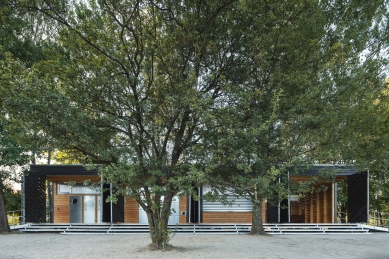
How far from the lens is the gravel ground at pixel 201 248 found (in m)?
9.04

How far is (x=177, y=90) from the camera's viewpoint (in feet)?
27.7

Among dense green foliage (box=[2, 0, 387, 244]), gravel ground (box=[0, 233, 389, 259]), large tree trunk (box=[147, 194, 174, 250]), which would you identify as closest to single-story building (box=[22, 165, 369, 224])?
gravel ground (box=[0, 233, 389, 259])

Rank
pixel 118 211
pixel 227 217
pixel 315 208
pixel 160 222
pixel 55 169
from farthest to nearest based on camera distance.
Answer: pixel 315 208
pixel 227 217
pixel 118 211
pixel 55 169
pixel 160 222

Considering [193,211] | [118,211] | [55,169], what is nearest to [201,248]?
[193,211]

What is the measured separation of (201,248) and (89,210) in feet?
31.0

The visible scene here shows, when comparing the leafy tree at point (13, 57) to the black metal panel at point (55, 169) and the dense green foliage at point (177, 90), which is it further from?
the dense green foliage at point (177, 90)

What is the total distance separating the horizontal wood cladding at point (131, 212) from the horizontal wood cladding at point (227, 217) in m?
3.21

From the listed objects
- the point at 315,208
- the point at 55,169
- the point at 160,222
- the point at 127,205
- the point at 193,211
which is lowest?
the point at 315,208

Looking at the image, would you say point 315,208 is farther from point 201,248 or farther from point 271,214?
point 201,248

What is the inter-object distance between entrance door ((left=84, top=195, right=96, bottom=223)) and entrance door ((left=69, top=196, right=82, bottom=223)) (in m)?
0.26

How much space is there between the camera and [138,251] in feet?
30.8

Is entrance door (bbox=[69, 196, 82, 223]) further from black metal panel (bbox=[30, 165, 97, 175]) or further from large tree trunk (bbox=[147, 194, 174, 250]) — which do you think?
large tree trunk (bbox=[147, 194, 174, 250])

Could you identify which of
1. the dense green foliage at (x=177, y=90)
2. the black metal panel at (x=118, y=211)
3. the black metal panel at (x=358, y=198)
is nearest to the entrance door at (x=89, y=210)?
the black metal panel at (x=118, y=211)

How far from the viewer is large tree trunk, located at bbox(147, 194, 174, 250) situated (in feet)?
30.6
